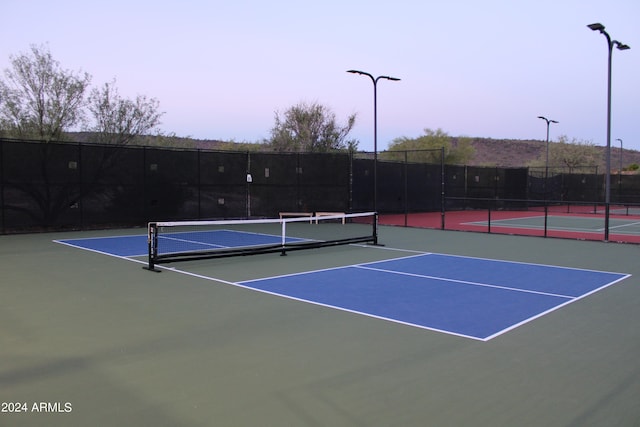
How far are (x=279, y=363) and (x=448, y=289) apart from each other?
394 centimetres

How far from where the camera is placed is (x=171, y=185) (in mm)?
18172

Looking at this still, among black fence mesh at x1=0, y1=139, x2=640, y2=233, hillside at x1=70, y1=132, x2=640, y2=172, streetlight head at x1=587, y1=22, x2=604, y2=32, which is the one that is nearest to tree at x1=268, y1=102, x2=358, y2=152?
black fence mesh at x1=0, y1=139, x2=640, y2=233

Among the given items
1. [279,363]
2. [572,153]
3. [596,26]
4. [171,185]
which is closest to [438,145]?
[572,153]

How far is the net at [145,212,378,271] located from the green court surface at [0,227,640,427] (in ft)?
6.40

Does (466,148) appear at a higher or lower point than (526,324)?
higher

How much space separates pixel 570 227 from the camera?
19.1 meters

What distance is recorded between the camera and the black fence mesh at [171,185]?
597 inches

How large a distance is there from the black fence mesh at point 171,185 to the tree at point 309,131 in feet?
34.6

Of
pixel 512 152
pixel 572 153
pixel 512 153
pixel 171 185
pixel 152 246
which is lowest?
pixel 152 246

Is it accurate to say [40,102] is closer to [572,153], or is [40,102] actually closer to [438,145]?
[438,145]

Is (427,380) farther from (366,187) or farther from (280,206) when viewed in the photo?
(366,187)

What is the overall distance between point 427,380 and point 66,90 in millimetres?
20642

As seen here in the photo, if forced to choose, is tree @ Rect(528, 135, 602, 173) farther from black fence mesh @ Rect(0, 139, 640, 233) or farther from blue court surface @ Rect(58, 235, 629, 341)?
blue court surface @ Rect(58, 235, 629, 341)

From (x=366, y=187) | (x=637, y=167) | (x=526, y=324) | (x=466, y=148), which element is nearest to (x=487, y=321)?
(x=526, y=324)
